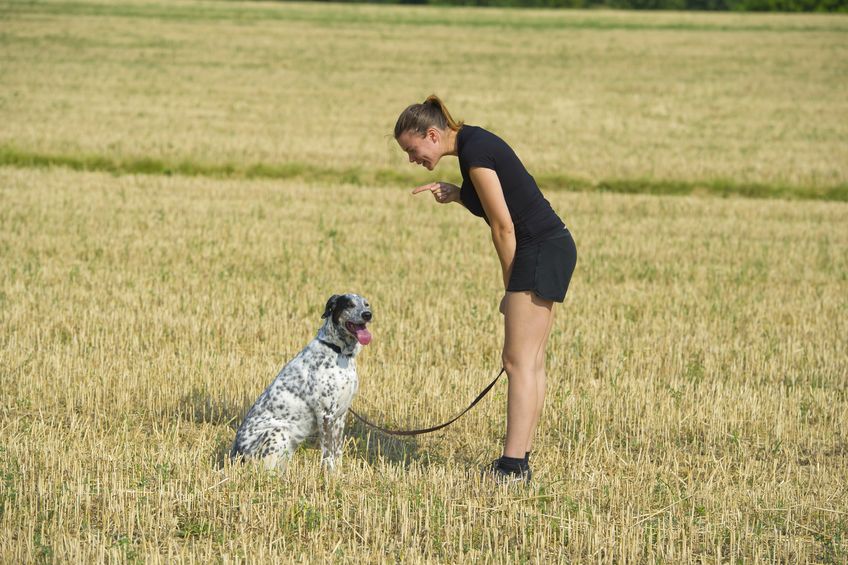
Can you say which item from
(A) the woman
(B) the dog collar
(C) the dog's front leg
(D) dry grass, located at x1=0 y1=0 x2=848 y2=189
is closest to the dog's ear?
(B) the dog collar

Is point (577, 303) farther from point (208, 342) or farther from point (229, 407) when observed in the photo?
point (229, 407)

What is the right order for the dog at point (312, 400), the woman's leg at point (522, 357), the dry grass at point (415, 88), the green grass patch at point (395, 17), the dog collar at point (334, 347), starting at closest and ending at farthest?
the woman's leg at point (522, 357) → the dog at point (312, 400) → the dog collar at point (334, 347) → the dry grass at point (415, 88) → the green grass patch at point (395, 17)

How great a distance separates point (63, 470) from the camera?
6316 mm

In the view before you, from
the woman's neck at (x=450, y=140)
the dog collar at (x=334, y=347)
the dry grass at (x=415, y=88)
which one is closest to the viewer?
the woman's neck at (x=450, y=140)

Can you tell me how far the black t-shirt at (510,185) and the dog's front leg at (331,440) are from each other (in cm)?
152

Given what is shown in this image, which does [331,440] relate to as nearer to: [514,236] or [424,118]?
[514,236]

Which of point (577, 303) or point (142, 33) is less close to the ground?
point (142, 33)

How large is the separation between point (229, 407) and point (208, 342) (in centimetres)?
185

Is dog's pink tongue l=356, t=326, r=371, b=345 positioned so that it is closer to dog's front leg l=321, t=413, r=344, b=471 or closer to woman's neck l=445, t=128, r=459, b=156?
dog's front leg l=321, t=413, r=344, b=471

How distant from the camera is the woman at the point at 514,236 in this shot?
5957 mm

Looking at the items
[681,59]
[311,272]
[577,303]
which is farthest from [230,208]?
[681,59]

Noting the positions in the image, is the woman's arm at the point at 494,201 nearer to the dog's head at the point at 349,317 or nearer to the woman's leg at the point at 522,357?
the woman's leg at the point at 522,357

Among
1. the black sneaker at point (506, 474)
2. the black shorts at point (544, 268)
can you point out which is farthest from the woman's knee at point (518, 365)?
the black sneaker at point (506, 474)

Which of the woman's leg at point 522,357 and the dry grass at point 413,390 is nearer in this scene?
the dry grass at point 413,390
